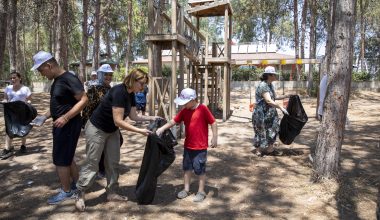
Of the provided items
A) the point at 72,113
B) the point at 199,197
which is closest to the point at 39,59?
the point at 72,113

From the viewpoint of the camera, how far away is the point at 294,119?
6.46 m

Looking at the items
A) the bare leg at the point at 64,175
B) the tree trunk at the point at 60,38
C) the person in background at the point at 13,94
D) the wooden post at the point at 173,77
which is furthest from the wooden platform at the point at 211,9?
the bare leg at the point at 64,175

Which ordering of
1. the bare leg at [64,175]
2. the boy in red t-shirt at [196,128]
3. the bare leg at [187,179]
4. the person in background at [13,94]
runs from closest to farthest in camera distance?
the bare leg at [64,175], the boy in red t-shirt at [196,128], the bare leg at [187,179], the person in background at [13,94]

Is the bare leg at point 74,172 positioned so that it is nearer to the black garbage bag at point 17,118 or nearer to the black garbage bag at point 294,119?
the black garbage bag at point 17,118

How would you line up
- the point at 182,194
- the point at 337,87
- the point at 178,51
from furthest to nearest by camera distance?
1. the point at 178,51
2. the point at 337,87
3. the point at 182,194

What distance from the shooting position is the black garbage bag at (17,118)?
6.25 m

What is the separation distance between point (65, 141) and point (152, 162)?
0.97 metres

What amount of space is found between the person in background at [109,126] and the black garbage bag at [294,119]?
3.37 meters

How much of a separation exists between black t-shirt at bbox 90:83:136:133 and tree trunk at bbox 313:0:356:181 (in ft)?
8.48

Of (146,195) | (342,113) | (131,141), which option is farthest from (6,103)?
(342,113)

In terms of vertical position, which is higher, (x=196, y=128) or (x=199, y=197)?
(x=196, y=128)

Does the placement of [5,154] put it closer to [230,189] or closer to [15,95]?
[15,95]

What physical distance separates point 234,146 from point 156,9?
361 cm

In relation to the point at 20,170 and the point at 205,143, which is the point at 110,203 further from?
the point at 20,170
